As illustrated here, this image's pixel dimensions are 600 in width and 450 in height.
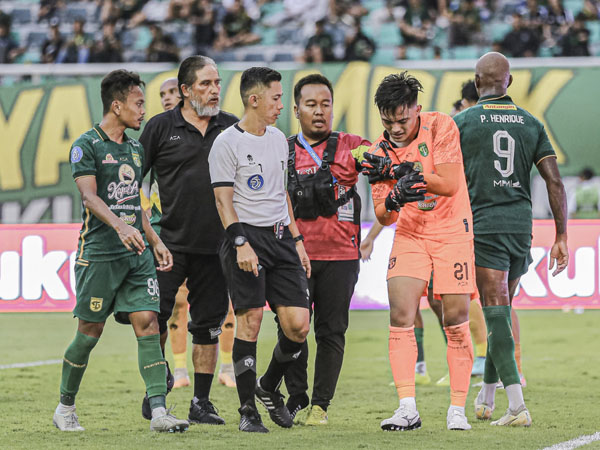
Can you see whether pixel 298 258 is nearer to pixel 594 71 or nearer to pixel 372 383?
pixel 372 383

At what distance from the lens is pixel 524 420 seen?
625cm

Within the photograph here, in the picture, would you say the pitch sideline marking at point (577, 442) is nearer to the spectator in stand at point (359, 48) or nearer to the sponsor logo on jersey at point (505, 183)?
the sponsor logo on jersey at point (505, 183)

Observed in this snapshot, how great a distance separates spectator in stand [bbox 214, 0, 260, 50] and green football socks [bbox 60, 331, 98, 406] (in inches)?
512

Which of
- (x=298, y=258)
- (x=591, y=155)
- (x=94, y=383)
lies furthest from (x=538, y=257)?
(x=298, y=258)

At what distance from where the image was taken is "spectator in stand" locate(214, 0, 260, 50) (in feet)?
61.3

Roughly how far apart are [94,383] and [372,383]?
2411mm

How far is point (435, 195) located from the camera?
612cm

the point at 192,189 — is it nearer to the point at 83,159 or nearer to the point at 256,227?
the point at 256,227

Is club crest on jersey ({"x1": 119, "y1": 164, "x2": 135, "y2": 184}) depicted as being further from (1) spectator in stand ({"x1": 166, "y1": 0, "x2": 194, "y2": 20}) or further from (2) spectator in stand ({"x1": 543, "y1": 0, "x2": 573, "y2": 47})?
(1) spectator in stand ({"x1": 166, "y1": 0, "x2": 194, "y2": 20})

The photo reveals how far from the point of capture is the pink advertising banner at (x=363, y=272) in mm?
12297

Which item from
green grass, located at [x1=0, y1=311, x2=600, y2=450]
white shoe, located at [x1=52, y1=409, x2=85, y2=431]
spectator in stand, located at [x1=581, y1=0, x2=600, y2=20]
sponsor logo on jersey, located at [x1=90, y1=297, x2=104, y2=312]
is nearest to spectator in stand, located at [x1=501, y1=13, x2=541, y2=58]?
spectator in stand, located at [x1=581, y1=0, x2=600, y2=20]

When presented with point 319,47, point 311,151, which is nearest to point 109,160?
point 311,151

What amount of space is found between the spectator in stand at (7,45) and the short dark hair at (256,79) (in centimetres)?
1359

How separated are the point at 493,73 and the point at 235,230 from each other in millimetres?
2002
